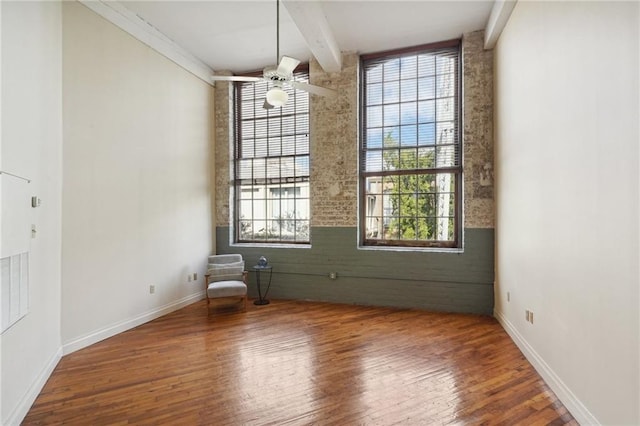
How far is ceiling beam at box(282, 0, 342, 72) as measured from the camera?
3.66 metres

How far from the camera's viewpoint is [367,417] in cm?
227

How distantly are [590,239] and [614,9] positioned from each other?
4.53ft

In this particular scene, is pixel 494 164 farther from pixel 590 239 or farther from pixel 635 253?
pixel 635 253

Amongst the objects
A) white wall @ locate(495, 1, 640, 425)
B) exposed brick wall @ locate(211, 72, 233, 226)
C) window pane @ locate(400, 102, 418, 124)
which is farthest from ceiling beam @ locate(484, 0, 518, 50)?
exposed brick wall @ locate(211, 72, 233, 226)

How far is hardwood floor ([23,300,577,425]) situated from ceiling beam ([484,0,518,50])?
3.72 metres

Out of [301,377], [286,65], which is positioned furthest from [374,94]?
[301,377]

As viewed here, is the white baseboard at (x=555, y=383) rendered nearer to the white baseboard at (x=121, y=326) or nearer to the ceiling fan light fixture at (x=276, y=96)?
the ceiling fan light fixture at (x=276, y=96)

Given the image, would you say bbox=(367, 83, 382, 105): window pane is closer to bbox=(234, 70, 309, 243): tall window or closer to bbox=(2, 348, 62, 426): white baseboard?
bbox=(234, 70, 309, 243): tall window

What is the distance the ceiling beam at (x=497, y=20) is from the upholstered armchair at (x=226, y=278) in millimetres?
4784

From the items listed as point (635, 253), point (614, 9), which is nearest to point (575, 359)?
point (635, 253)

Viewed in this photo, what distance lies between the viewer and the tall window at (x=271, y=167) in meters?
5.71

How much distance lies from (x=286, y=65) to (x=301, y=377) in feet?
9.75

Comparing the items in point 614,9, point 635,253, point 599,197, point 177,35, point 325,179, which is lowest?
point 635,253

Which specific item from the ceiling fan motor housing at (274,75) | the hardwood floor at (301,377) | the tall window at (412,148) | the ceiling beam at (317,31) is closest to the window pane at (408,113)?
the tall window at (412,148)
